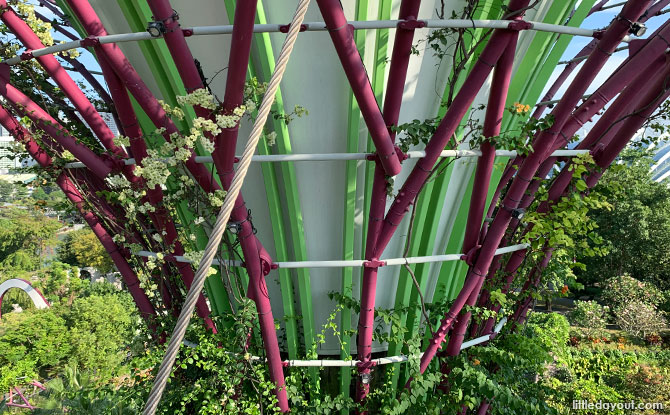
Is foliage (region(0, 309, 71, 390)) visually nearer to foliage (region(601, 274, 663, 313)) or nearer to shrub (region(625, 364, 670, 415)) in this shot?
shrub (region(625, 364, 670, 415))

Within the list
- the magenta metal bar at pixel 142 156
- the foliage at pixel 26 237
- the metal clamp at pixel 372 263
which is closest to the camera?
the magenta metal bar at pixel 142 156

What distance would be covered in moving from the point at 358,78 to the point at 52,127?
3.22 m

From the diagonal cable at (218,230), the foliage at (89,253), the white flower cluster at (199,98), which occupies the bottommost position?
Answer: the diagonal cable at (218,230)

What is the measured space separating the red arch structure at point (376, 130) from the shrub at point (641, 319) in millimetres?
14140

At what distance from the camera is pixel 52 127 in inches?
161

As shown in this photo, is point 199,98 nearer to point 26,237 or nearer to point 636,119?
point 636,119

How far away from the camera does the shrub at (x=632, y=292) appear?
55.8ft

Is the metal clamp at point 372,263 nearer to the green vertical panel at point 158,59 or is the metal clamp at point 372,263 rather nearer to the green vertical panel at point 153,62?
the green vertical panel at point 153,62

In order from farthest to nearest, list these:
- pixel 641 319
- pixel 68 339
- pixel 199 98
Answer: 1. pixel 68 339
2. pixel 641 319
3. pixel 199 98

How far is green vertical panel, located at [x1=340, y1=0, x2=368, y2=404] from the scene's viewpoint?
3.89 metres

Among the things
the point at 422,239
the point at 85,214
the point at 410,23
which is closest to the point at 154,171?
the point at 85,214

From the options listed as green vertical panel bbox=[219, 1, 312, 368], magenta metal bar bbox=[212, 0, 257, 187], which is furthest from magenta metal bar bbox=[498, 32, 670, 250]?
magenta metal bar bbox=[212, 0, 257, 187]

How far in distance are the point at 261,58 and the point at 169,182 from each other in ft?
5.41

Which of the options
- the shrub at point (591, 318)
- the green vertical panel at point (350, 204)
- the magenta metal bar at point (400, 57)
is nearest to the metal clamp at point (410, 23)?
the magenta metal bar at point (400, 57)
